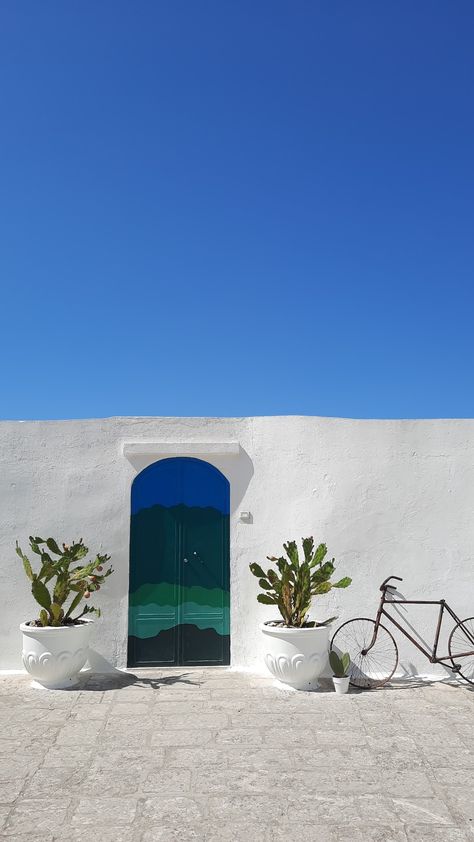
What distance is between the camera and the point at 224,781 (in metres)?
3.85

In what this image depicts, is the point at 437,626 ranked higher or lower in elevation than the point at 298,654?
higher

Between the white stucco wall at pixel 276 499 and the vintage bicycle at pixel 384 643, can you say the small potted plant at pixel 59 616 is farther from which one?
the vintage bicycle at pixel 384 643

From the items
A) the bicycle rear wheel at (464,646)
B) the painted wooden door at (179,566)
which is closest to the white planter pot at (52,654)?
the painted wooden door at (179,566)

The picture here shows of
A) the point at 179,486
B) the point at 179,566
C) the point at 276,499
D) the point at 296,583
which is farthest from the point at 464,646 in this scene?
the point at 179,486

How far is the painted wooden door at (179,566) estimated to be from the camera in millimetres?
6605

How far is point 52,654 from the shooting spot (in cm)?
582

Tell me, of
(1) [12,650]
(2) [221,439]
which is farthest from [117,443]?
(1) [12,650]

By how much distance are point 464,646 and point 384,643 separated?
0.84 metres

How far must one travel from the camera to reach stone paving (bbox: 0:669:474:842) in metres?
3.34

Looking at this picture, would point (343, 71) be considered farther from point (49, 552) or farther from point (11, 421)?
point (49, 552)

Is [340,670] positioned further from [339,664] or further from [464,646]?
[464,646]

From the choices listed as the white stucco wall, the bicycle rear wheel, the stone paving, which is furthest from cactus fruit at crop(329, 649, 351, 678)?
the bicycle rear wheel

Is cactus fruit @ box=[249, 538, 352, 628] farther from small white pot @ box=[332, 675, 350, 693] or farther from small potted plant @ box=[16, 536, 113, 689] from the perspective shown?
small potted plant @ box=[16, 536, 113, 689]

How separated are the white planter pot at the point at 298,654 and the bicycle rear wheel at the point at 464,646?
→ 57.1 inches
